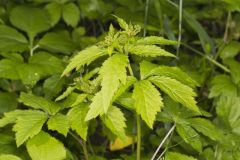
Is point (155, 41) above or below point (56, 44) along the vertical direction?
above

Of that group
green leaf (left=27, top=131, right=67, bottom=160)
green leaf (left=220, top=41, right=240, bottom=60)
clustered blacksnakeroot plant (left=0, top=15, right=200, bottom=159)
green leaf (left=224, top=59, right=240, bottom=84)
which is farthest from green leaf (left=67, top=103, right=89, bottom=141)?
green leaf (left=220, top=41, right=240, bottom=60)

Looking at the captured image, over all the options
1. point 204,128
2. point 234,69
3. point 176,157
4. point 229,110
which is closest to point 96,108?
point 176,157

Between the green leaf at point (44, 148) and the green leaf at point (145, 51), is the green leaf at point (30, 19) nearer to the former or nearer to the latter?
the green leaf at point (44, 148)

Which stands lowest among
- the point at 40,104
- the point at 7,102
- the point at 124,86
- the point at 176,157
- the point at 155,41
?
the point at 176,157

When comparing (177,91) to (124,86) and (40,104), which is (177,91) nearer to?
(124,86)

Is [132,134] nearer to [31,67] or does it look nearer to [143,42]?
[31,67]

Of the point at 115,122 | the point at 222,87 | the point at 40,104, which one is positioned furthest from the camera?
the point at 222,87

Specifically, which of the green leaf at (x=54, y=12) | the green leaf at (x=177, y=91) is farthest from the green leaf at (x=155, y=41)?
the green leaf at (x=54, y=12)

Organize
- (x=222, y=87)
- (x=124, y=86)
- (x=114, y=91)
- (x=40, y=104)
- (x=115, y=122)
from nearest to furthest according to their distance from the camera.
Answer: (x=114, y=91)
(x=124, y=86)
(x=115, y=122)
(x=40, y=104)
(x=222, y=87)
